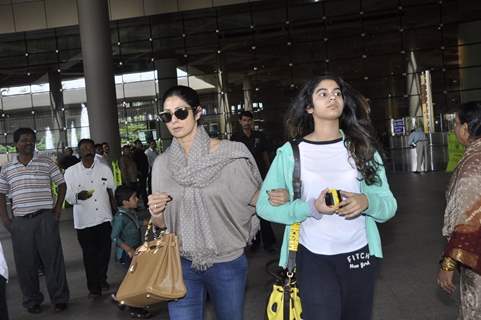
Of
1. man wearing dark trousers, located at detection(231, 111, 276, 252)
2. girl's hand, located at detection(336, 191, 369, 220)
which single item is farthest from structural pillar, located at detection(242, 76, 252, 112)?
girl's hand, located at detection(336, 191, 369, 220)

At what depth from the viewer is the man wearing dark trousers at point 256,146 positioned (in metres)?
8.57

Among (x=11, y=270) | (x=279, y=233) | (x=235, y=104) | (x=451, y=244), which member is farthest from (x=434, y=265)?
(x=235, y=104)

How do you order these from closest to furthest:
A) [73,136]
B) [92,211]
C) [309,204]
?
[309,204]
[92,211]
[73,136]

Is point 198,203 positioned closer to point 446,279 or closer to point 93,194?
point 446,279

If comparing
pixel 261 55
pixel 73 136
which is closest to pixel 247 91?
pixel 261 55

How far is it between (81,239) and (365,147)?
4.85 metres

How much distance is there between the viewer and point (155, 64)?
983 inches

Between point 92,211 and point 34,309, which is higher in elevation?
point 92,211

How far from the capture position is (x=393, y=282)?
641 cm

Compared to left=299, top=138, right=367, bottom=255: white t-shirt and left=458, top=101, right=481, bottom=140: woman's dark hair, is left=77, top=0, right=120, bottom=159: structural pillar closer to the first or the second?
left=458, top=101, right=481, bottom=140: woman's dark hair

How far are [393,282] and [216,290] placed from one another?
3.68 meters

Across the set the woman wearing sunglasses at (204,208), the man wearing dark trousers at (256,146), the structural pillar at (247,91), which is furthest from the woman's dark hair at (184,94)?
the structural pillar at (247,91)

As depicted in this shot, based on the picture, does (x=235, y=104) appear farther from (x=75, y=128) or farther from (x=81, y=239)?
(x=81, y=239)

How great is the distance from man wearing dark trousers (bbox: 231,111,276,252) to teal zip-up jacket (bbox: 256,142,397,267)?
18.0 feet
